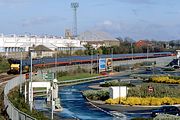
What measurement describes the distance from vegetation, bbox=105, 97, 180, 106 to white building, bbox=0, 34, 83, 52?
47.8 meters

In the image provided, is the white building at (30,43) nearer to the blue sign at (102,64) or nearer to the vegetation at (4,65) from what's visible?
the vegetation at (4,65)

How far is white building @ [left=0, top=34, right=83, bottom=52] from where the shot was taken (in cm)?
11431

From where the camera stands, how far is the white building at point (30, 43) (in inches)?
4500

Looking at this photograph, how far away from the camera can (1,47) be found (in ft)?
372

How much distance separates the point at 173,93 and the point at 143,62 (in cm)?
7567

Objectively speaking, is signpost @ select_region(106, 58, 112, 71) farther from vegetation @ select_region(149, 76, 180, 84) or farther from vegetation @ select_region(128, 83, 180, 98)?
vegetation @ select_region(128, 83, 180, 98)

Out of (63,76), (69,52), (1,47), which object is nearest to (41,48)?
(1,47)

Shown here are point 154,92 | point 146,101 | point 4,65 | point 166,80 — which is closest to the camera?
point 146,101

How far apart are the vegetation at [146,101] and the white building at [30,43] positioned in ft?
157

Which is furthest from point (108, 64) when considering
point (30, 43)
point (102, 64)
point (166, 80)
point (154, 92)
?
point (154, 92)

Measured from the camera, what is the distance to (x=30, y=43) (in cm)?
10512

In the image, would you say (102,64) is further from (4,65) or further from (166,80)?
(166,80)

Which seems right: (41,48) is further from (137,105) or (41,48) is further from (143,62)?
(137,105)

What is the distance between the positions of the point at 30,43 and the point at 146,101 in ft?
215
